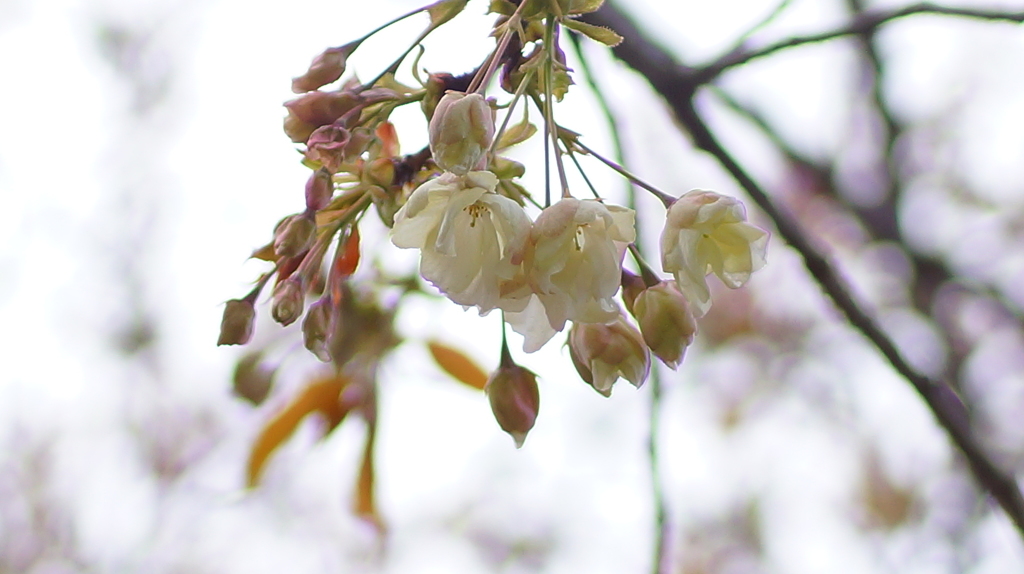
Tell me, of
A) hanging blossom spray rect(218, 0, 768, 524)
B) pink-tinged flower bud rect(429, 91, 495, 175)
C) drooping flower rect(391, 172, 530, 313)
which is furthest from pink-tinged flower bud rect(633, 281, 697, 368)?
pink-tinged flower bud rect(429, 91, 495, 175)

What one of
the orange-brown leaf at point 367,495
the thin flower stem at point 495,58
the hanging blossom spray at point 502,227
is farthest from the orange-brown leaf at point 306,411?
the thin flower stem at point 495,58

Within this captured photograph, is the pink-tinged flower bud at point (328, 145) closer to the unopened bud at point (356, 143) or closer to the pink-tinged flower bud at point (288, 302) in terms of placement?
the unopened bud at point (356, 143)

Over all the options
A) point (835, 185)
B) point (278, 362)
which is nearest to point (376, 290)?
point (278, 362)

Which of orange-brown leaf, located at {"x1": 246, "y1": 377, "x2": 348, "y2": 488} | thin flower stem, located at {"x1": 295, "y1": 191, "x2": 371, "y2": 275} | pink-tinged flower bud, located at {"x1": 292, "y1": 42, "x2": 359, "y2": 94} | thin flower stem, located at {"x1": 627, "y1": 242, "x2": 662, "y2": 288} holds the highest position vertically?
pink-tinged flower bud, located at {"x1": 292, "y1": 42, "x2": 359, "y2": 94}

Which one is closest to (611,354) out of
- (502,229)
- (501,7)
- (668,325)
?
(668,325)

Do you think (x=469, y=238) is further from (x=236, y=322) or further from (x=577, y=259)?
(x=236, y=322)

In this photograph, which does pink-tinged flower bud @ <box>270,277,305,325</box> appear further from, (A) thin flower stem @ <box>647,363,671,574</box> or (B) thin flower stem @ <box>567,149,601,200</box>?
(A) thin flower stem @ <box>647,363,671,574</box>

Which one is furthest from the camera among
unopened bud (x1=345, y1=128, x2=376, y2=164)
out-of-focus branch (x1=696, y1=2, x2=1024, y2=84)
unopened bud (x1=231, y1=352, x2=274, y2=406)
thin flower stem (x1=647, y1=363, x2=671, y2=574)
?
unopened bud (x1=231, y1=352, x2=274, y2=406)
